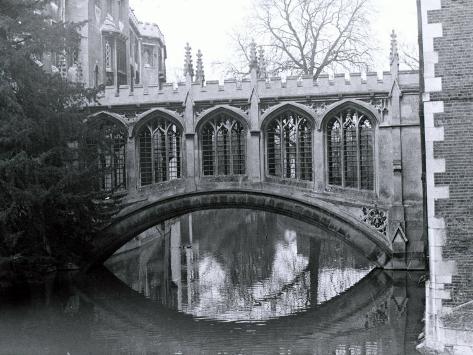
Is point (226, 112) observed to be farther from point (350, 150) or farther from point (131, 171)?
point (350, 150)

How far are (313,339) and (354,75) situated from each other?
819 cm

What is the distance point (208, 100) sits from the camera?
17.7 metres

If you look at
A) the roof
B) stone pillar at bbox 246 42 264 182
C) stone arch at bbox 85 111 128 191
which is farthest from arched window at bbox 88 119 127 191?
the roof

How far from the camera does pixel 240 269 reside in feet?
65.2

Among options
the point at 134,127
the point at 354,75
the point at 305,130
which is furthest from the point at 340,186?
the point at 134,127

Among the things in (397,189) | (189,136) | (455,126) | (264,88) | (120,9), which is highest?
(120,9)

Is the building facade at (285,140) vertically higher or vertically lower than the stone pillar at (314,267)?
higher

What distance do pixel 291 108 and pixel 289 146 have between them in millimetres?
1035

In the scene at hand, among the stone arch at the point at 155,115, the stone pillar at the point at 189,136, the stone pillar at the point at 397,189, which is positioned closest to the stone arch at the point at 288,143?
the stone pillar at the point at 189,136

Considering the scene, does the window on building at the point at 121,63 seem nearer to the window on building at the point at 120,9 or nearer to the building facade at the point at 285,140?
the window on building at the point at 120,9

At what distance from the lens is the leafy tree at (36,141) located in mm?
12766

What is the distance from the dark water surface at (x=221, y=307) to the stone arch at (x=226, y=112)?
411 centimetres

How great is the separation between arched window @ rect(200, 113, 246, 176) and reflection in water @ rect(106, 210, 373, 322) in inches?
116

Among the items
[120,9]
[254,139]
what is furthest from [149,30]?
[254,139]
